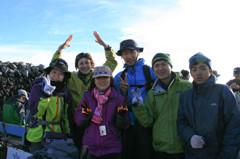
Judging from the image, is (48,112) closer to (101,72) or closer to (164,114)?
(101,72)

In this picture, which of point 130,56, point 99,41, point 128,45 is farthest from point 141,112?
point 99,41

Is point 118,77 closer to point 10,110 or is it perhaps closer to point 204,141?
point 204,141

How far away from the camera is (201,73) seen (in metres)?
2.70

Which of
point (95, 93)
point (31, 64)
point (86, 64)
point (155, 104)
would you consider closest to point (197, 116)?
point (155, 104)

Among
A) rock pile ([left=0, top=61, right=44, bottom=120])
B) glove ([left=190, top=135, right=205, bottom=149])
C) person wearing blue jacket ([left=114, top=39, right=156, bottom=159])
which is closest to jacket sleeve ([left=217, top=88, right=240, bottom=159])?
glove ([left=190, top=135, right=205, bottom=149])

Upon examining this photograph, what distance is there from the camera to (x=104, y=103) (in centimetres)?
328

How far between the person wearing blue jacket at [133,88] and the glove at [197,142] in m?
0.95

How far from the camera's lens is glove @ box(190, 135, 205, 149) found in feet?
8.05

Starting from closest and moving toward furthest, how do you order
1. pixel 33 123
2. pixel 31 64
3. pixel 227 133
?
pixel 227 133
pixel 33 123
pixel 31 64

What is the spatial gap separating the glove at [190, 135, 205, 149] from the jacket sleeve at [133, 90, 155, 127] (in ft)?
2.49

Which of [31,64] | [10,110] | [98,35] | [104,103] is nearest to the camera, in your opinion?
[104,103]

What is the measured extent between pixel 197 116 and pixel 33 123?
9.51 feet

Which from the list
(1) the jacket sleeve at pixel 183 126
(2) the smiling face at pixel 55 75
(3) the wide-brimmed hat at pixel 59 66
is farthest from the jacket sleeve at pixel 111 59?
(1) the jacket sleeve at pixel 183 126

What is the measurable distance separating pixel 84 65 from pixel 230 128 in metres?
2.93
